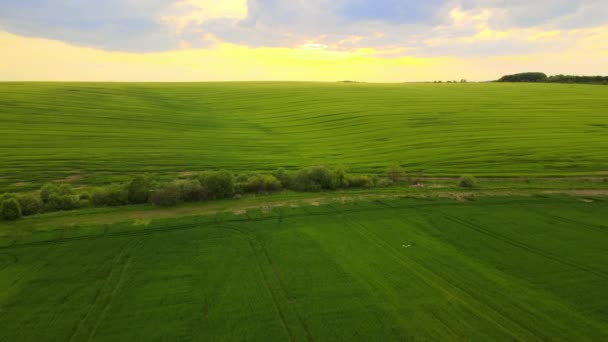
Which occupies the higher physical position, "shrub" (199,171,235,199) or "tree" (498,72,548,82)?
"tree" (498,72,548,82)

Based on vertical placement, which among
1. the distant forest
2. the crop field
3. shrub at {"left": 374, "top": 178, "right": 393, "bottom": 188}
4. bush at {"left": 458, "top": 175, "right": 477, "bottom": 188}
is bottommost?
the crop field

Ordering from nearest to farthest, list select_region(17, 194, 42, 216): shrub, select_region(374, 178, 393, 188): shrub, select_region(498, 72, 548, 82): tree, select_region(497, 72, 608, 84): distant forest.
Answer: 1. select_region(17, 194, 42, 216): shrub
2. select_region(374, 178, 393, 188): shrub
3. select_region(497, 72, 608, 84): distant forest
4. select_region(498, 72, 548, 82): tree

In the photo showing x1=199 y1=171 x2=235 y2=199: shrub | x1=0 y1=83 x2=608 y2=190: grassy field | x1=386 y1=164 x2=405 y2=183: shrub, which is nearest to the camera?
x1=199 y1=171 x2=235 y2=199: shrub

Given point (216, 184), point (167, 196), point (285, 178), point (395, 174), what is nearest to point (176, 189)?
point (167, 196)

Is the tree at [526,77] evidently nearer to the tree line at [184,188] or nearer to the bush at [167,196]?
the tree line at [184,188]

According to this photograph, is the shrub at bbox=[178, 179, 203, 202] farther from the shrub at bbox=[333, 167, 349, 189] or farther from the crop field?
the shrub at bbox=[333, 167, 349, 189]

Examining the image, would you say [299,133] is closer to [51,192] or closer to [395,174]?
[395,174]

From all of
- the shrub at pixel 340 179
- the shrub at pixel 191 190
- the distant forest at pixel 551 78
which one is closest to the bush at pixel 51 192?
the shrub at pixel 191 190

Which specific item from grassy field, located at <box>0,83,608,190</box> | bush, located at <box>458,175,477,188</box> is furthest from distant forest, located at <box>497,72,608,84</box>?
bush, located at <box>458,175,477,188</box>
